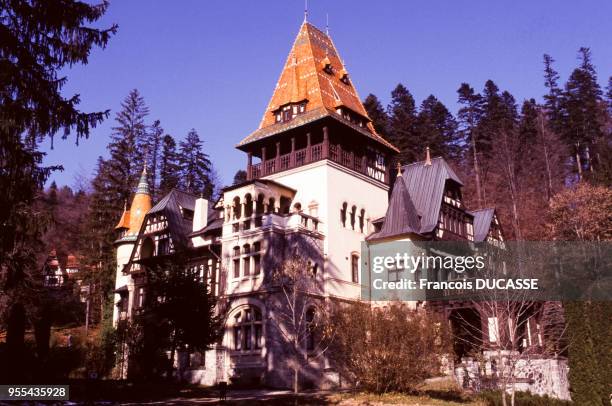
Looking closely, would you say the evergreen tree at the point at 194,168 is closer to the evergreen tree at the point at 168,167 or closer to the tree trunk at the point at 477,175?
the evergreen tree at the point at 168,167

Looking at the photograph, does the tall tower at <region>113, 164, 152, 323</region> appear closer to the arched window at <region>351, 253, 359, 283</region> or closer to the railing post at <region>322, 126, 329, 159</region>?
the arched window at <region>351, 253, 359, 283</region>

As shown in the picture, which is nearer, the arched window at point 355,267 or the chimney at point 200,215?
the arched window at point 355,267

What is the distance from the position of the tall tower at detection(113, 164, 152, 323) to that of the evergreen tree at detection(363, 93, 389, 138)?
22606 mm

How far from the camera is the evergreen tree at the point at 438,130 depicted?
60659 mm

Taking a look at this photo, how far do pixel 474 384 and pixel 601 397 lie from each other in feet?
16.5

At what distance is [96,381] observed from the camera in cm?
2172

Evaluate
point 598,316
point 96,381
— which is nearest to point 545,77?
point 598,316

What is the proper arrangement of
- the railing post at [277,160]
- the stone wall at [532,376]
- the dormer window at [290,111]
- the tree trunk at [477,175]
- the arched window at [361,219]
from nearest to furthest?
the stone wall at [532,376] < the arched window at [361,219] < the railing post at [277,160] < the dormer window at [290,111] < the tree trunk at [477,175]

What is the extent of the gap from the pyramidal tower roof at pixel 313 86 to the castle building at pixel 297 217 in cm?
11

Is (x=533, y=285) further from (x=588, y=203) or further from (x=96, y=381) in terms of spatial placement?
(x=96, y=381)

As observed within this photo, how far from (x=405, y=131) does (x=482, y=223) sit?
22.4 meters

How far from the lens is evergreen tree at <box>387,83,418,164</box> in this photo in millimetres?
59031

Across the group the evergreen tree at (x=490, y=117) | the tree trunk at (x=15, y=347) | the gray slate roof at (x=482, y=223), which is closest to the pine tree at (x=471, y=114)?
the evergreen tree at (x=490, y=117)

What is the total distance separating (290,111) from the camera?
37.7 meters
